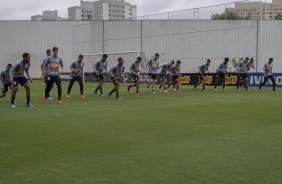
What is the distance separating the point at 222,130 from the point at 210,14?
35649 millimetres

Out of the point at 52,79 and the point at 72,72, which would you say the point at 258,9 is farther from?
the point at 52,79

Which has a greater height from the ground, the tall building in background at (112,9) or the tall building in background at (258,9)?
the tall building in background at (112,9)

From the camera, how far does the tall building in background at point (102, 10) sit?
419 feet

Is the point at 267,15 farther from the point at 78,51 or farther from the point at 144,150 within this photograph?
the point at 144,150

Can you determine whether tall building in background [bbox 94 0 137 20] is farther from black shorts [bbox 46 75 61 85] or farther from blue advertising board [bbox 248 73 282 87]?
black shorts [bbox 46 75 61 85]

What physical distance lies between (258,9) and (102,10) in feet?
299

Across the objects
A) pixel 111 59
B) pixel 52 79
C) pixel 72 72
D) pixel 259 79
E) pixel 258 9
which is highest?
A: pixel 258 9

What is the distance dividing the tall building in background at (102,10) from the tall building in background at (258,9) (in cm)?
8246

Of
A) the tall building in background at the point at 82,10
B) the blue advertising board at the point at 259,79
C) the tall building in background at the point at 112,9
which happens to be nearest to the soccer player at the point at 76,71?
the blue advertising board at the point at 259,79

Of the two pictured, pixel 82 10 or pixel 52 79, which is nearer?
pixel 52 79

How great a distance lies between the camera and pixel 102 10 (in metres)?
129

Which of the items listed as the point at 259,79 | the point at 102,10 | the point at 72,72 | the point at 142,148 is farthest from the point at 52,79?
the point at 102,10

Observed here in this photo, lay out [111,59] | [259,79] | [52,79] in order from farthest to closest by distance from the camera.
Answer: [111,59]
[259,79]
[52,79]

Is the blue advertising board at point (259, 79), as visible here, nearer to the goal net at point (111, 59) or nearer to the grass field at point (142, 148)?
the goal net at point (111, 59)
